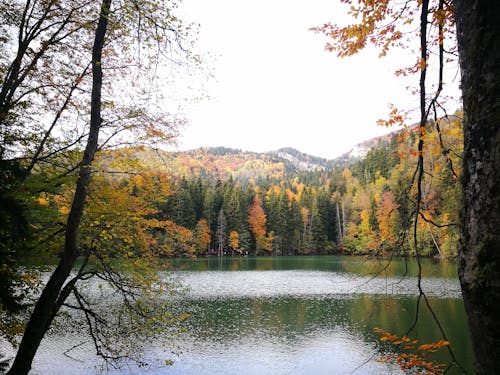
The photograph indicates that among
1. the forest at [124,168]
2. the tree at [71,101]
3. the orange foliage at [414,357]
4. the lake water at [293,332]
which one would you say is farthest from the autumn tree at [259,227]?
the tree at [71,101]

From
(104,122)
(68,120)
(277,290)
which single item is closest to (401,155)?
(104,122)

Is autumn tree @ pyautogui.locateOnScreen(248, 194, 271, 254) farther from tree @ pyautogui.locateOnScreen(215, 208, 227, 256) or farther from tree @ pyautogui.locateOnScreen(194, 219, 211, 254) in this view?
tree @ pyautogui.locateOnScreen(194, 219, 211, 254)

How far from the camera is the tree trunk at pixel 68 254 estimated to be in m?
4.30

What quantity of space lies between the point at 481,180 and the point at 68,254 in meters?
4.81

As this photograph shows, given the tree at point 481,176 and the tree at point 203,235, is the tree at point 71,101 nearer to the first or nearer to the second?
the tree at point 481,176

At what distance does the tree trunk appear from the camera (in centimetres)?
430

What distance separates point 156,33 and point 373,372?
33.0ft

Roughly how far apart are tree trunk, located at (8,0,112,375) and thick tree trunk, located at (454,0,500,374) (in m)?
4.21

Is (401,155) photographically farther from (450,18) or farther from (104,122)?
(104,122)

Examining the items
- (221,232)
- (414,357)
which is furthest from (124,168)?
(221,232)

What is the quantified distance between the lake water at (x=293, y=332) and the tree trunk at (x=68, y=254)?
170 inches

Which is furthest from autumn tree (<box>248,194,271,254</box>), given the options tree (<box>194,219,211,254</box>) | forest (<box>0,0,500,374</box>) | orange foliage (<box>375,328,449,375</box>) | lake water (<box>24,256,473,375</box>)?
forest (<box>0,0,500,374</box>)

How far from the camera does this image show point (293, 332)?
13.3m

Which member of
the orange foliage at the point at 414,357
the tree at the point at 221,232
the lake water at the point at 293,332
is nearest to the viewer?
the orange foliage at the point at 414,357
